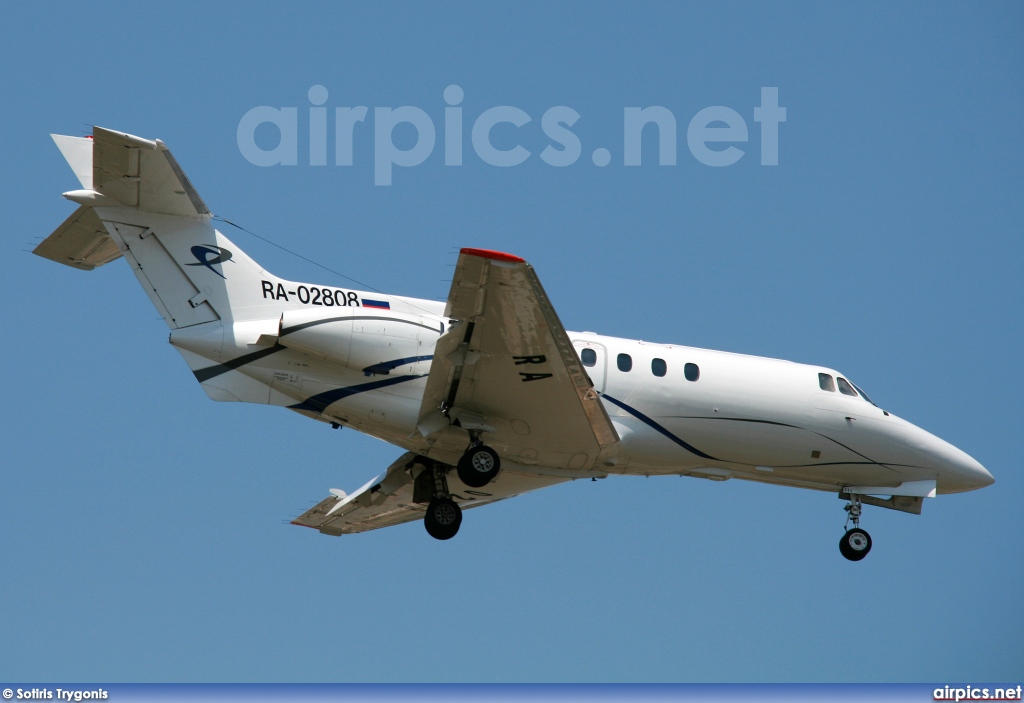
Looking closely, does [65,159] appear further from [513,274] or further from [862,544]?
[862,544]

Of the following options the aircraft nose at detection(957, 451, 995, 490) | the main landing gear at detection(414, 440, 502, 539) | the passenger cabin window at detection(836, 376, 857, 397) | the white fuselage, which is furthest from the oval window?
the aircraft nose at detection(957, 451, 995, 490)

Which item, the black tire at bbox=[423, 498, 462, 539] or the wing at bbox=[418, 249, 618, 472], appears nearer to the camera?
the wing at bbox=[418, 249, 618, 472]

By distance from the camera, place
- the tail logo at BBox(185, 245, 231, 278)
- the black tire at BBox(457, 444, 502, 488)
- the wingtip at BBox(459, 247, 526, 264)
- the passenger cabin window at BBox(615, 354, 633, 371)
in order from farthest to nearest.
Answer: the passenger cabin window at BBox(615, 354, 633, 371), the black tire at BBox(457, 444, 502, 488), the tail logo at BBox(185, 245, 231, 278), the wingtip at BBox(459, 247, 526, 264)

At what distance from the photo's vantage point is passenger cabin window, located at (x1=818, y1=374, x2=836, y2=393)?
22.4 metres

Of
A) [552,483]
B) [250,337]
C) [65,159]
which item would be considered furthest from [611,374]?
[65,159]

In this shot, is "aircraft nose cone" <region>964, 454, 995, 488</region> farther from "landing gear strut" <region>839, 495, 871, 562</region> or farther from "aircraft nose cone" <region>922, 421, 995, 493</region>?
"landing gear strut" <region>839, 495, 871, 562</region>

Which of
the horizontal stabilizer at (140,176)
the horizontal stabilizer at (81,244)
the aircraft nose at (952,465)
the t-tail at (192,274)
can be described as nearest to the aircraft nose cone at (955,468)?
the aircraft nose at (952,465)

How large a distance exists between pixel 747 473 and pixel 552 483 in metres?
3.60

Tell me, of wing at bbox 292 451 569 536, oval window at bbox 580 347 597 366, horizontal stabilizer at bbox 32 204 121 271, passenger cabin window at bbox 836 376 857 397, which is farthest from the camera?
wing at bbox 292 451 569 536

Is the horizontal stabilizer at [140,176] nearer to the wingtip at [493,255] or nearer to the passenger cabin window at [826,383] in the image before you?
the wingtip at [493,255]

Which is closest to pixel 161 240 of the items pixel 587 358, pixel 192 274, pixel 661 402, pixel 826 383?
pixel 192 274

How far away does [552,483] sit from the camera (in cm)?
2330

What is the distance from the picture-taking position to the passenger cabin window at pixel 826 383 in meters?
22.4

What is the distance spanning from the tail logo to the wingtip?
4972 millimetres
